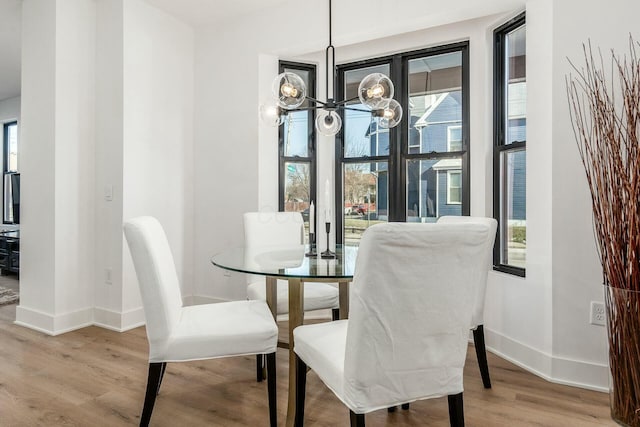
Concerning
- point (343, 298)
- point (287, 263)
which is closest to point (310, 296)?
point (343, 298)

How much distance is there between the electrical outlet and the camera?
7.17 ft

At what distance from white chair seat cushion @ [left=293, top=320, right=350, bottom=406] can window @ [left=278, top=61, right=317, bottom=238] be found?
6.74 feet

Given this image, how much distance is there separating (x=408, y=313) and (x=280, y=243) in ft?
5.89

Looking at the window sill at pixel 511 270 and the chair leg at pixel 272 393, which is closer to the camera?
the chair leg at pixel 272 393

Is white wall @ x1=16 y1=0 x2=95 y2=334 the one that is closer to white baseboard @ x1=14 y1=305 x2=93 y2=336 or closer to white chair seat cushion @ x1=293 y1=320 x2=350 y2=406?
white baseboard @ x1=14 y1=305 x2=93 y2=336

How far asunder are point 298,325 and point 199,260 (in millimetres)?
2152

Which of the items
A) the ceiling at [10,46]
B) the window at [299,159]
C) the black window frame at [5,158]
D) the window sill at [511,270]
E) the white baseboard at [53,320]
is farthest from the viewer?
the black window frame at [5,158]

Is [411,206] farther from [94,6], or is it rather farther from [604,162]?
[94,6]

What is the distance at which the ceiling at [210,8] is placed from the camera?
327cm

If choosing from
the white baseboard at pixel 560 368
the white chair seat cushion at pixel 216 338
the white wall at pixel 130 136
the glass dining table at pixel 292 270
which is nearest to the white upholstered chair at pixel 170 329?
the white chair seat cushion at pixel 216 338

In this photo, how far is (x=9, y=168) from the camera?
6324 mm

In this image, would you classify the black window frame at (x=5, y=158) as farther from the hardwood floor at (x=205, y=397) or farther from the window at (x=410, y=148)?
the window at (x=410, y=148)

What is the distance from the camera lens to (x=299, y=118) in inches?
146

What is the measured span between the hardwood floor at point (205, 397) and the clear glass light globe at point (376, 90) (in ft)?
5.43
